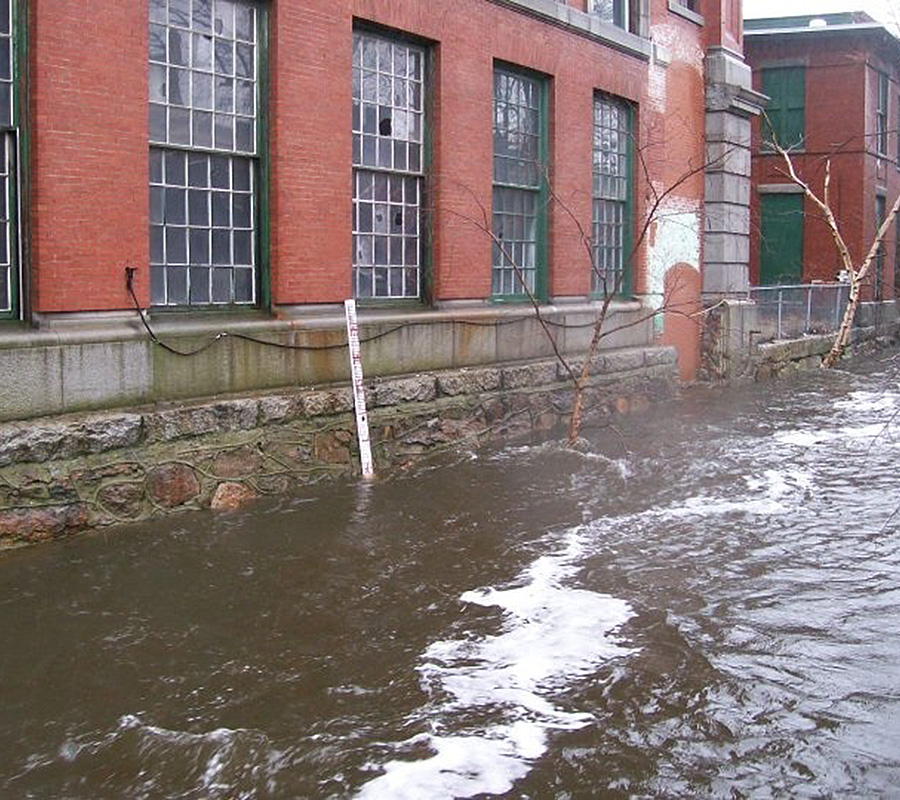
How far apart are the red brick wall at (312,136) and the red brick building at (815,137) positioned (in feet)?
48.0

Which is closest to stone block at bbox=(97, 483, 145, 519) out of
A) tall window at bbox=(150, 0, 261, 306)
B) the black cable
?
the black cable

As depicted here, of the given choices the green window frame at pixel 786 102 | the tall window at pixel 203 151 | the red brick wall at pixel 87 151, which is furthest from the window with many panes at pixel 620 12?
the green window frame at pixel 786 102

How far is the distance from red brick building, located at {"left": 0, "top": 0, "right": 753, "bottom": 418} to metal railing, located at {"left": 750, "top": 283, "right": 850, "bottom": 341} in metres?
4.07

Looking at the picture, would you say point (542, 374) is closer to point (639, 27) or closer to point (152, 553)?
point (639, 27)

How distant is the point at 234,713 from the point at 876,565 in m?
5.25

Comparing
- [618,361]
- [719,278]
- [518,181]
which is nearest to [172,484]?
[518,181]

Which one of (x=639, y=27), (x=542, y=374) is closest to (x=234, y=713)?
(x=542, y=374)

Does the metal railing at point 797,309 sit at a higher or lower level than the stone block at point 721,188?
lower

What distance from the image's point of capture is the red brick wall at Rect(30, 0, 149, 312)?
30.8 feet

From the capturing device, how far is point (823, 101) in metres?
32.0

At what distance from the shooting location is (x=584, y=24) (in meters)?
16.5

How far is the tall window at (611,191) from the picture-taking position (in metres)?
17.5

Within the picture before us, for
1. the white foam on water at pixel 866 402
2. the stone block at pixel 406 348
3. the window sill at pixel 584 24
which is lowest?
the white foam on water at pixel 866 402

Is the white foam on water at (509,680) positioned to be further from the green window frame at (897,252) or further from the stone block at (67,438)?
the green window frame at (897,252)
